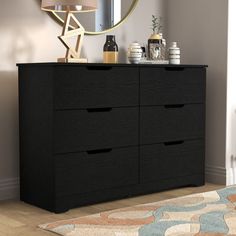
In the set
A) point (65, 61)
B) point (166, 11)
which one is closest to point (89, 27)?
point (65, 61)

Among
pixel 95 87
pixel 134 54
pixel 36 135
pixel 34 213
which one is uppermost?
pixel 134 54

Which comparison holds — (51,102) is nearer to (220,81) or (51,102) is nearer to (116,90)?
(116,90)

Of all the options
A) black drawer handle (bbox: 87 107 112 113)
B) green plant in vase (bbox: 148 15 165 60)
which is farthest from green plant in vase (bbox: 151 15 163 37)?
black drawer handle (bbox: 87 107 112 113)

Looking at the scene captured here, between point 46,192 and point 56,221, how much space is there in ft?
0.95

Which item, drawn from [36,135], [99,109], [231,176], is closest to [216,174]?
[231,176]

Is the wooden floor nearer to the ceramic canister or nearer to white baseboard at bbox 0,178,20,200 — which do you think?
white baseboard at bbox 0,178,20,200

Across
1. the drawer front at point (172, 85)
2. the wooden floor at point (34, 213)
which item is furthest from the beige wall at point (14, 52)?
the drawer front at point (172, 85)

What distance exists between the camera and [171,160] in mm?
3525

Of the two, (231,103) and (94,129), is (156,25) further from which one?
(94,129)

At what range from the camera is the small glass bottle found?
351cm

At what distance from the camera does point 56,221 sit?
275 centimetres

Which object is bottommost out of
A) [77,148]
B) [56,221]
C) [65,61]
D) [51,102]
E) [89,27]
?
[56,221]

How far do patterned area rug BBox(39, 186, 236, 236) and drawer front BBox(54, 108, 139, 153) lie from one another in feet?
1.36

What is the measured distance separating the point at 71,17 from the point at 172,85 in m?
0.77
